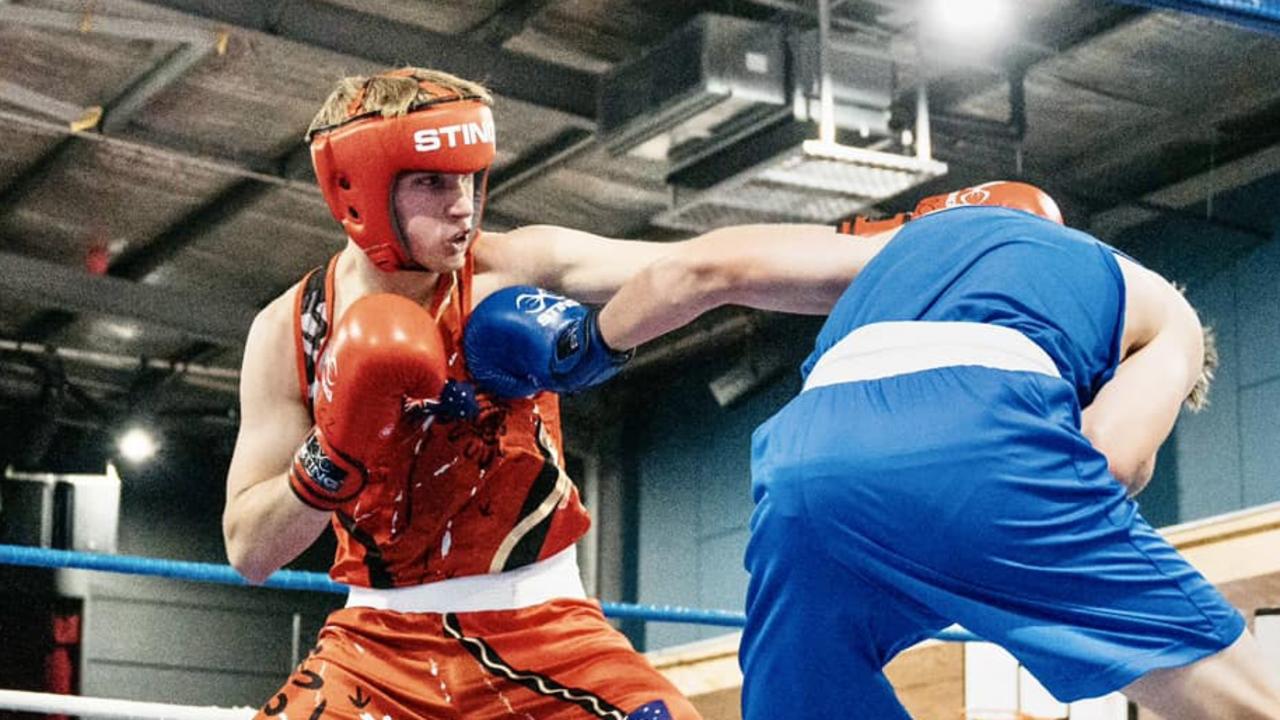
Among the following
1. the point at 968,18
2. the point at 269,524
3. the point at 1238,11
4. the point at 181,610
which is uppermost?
the point at 968,18

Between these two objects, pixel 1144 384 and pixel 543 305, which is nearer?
pixel 1144 384

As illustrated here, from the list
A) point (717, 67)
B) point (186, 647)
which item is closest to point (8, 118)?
point (717, 67)

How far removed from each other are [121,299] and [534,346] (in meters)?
6.43

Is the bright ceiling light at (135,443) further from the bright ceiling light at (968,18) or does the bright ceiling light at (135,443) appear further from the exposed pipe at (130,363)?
the bright ceiling light at (968,18)

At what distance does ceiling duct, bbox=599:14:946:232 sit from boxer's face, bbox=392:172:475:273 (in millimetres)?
3545

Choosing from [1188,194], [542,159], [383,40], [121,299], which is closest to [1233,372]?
[1188,194]

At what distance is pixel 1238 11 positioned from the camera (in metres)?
3.13

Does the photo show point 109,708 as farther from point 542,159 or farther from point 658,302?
point 542,159

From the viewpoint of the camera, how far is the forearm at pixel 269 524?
2266 mm

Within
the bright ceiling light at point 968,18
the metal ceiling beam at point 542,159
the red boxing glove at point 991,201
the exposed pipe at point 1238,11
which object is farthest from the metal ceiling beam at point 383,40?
the red boxing glove at point 991,201

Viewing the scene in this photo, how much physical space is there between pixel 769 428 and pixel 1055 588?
354mm

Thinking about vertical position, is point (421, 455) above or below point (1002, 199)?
below

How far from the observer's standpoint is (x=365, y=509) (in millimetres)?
2322

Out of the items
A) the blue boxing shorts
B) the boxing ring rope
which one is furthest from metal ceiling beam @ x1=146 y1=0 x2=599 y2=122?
the blue boxing shorts
